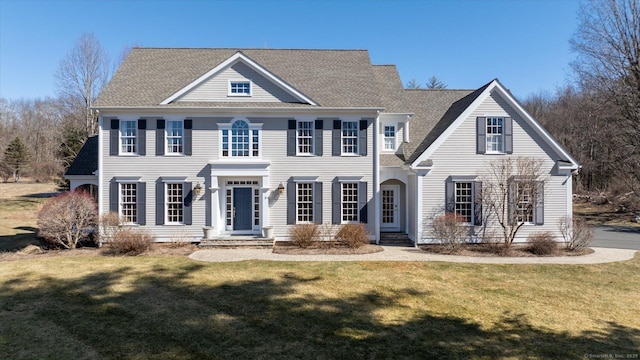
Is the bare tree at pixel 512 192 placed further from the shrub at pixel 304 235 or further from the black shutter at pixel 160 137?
the black shutter at pixel 160 137

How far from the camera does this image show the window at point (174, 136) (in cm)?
1569

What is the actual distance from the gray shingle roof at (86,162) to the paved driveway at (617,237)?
83.8 feet

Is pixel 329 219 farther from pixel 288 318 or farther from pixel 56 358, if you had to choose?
pixel 56 358

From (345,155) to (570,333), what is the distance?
10786 millimetres

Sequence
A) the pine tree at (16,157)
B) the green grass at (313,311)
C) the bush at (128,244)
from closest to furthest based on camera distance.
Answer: the green grass at (313,311) → the bush at (128,244) → the pine tree at (16,157)

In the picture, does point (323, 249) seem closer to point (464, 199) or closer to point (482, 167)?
point (464, 199)

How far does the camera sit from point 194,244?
1527 centimetres

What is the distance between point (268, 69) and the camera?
706 inches

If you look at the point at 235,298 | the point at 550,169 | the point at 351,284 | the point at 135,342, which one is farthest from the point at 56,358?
the point at 550,169

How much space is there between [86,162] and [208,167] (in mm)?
7527

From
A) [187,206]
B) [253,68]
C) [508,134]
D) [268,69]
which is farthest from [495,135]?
[187,206]

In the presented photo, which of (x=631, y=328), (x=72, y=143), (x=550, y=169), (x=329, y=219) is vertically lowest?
(x=631, y=328)

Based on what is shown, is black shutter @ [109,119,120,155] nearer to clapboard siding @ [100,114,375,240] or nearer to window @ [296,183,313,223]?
clapboard siding @ [100,114,375,240]

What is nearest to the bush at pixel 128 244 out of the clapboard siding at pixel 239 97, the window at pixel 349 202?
the clapboard siding at pixel 239 97
